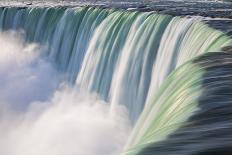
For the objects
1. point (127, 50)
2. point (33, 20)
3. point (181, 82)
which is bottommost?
point (181, 82)

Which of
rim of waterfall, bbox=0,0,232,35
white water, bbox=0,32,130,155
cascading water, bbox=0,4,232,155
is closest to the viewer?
cascading water, bbox=0,4,232,155

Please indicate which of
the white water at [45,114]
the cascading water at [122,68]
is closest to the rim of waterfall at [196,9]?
the cascading water at [122,68]

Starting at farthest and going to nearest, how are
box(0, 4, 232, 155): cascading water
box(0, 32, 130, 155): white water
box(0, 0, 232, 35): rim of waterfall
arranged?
box(0, 32, 130, 155): white water
box(0, 0, 232, 35): rim of waterfall
box(0, 4, 232, 155): cascading water

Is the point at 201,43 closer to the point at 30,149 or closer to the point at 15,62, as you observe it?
the point at 30,149

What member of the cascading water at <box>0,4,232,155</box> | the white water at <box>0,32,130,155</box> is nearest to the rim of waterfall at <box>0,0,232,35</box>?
the cascading water at <box>0,4,232,155</box>

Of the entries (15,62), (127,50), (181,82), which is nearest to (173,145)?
(181,82)

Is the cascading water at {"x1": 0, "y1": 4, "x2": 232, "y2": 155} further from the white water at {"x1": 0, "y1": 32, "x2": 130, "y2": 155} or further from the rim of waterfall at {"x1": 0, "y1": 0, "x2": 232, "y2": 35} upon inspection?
the rim of waterfall at {"x1": 0, "y1": 0, "x2": 232, "y2": 35}
